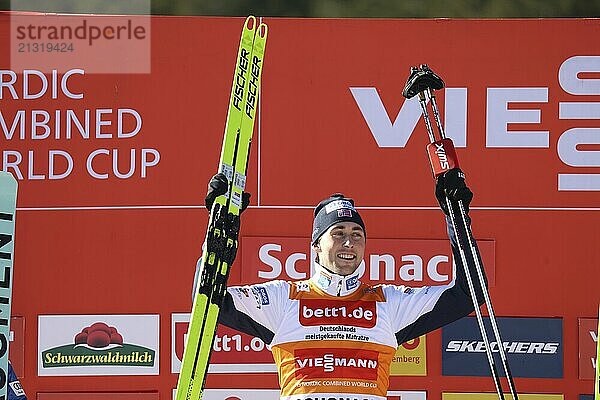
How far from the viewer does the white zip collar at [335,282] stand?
469cm

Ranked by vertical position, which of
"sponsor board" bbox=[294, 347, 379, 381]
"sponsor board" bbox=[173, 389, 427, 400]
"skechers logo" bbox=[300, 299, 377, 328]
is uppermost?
"skechers logo" bbox=[300, 299, 377, 328]

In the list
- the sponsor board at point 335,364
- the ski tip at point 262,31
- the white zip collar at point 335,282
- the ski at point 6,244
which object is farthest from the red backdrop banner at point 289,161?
the sponsor board at point 335,364

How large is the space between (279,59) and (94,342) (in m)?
1.44

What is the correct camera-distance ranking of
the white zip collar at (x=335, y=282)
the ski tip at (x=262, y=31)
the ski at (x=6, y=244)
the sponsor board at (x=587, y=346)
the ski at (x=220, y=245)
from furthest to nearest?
the sponsor board at (x=587, y=346) < the ski tip at (x=262, y=31) < the ski at (x=6, y=244) < the white zip collar at (x=335, y=282) < the ski at (x=220, y=245)

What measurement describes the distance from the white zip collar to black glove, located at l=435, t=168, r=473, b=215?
1.35 feet

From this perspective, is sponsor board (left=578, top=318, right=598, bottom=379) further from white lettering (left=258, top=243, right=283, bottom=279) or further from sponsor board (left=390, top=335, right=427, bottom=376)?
white lettering (left=258, top=243, right=283, bottom=279)

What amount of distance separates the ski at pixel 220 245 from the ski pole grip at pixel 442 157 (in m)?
0.68

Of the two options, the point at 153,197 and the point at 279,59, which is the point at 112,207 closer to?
the point at 153,197

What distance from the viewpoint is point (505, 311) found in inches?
223

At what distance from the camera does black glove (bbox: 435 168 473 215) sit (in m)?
4.58

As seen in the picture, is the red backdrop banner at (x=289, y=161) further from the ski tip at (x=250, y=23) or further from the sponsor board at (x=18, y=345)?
the ski tip at (x=250, y=23)

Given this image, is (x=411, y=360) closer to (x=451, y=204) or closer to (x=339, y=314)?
(x=339, y=314)

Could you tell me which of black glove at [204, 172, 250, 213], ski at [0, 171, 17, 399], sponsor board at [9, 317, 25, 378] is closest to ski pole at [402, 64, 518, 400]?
black glove at [204, 172, 250, 213]

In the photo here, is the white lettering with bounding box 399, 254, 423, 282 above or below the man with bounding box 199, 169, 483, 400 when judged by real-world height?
above
